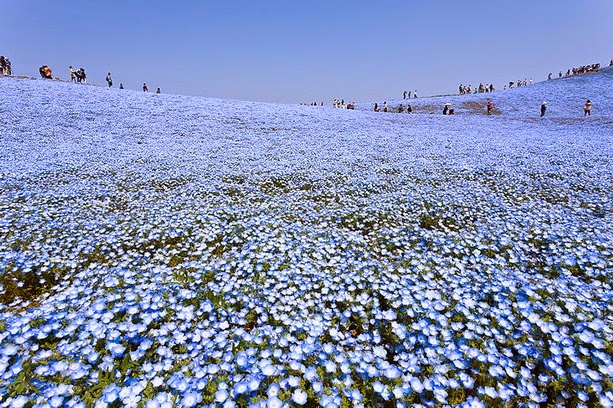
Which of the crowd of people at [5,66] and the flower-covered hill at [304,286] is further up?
the crowd of people at [5,66]

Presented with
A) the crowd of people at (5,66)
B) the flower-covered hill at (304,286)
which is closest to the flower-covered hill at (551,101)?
the flower-covered hill at (304,286)

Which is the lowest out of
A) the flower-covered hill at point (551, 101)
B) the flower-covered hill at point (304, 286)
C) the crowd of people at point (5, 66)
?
the flower-covered hill at point (304, 286)

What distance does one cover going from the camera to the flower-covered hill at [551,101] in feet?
123

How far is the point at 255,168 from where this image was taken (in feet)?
40.8

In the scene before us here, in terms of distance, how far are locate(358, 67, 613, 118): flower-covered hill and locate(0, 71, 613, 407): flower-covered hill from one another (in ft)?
107

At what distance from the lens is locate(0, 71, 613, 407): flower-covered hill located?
117 inches

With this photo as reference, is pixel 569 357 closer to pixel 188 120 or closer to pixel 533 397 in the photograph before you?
pixel 533 397

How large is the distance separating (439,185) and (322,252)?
21.2ft

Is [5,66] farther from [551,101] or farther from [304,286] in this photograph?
[551,101]

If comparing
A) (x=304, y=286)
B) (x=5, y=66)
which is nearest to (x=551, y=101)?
(x=304, y=286)

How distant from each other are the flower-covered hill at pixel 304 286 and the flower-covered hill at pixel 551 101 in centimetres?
3258

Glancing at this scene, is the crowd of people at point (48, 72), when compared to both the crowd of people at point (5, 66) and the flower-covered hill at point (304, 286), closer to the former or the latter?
the crowd of people at point (5, 66)

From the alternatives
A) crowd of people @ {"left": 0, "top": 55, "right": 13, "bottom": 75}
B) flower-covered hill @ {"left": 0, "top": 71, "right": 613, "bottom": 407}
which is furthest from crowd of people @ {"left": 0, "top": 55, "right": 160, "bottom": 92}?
flower-covered hill @ {"left": 0, "top": 71, "right": 613, "bottom": 407}

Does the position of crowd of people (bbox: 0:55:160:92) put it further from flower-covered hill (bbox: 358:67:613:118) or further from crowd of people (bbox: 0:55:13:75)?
flower-covered hill (bbox: 358:67:613:118)
